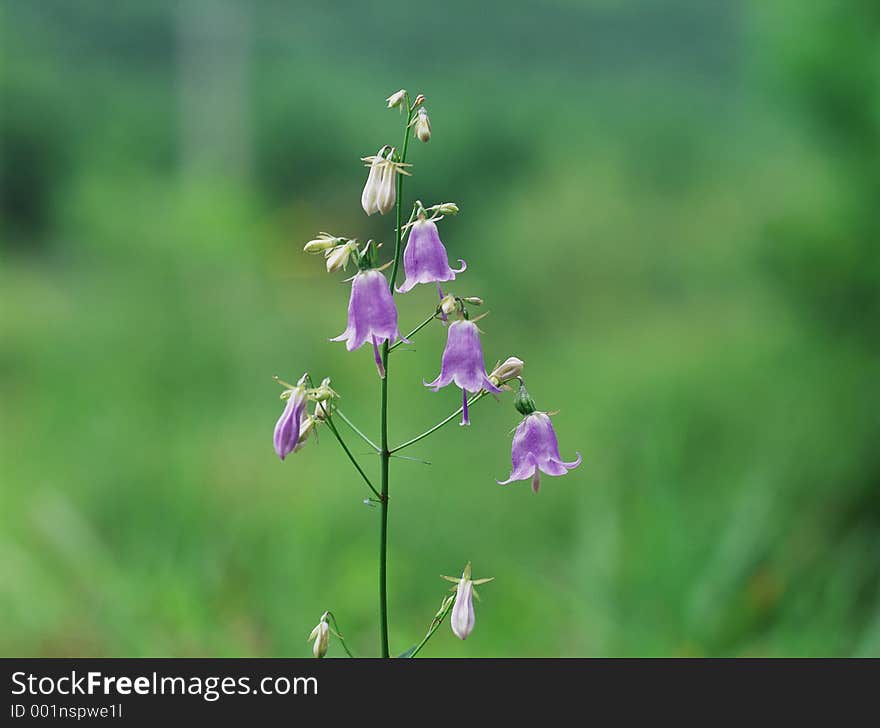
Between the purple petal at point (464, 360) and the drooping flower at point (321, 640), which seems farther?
the drooping flower at point (321, 640)

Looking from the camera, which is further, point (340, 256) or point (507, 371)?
point (507, 371)

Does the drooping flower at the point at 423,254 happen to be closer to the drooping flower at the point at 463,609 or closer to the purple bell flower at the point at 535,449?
the purple bell flower at the point at 535,449

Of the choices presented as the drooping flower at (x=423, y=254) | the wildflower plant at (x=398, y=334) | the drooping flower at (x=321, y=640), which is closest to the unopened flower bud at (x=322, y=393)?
the wildflower plant at (x=398, y=334)

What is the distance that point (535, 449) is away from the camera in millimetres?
1860

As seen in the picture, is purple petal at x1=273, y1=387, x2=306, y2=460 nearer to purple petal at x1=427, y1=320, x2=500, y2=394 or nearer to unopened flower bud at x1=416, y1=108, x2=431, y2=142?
purple petal at x1=427, y1=320, x2=500, y2=394

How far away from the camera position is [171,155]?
9617 mm

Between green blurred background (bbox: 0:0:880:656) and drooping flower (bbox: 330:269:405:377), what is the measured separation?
172 cm

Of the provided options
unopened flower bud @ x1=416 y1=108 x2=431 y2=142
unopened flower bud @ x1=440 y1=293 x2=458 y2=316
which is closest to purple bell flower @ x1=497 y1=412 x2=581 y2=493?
unopened flower bud @ x1=440 y1=293 x2=458 y2=316

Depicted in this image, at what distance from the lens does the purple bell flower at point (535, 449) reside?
6.09 feet

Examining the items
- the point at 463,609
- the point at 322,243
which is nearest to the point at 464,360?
the point at 322,243

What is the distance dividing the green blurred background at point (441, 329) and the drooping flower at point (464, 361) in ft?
5.53

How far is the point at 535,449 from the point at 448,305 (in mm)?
336

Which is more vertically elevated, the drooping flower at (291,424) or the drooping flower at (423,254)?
the drooping flower at (423,254)

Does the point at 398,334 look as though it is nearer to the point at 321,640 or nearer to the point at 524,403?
the point at 524,403
